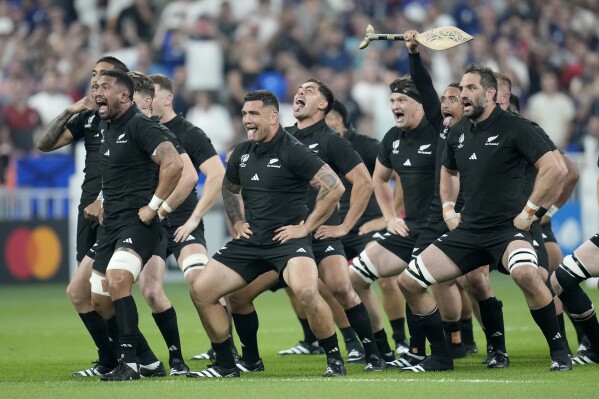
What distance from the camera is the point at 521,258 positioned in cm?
1065

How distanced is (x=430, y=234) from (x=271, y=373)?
2139 mm

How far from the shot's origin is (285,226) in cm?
1098

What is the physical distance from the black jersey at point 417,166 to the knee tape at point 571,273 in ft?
5.56

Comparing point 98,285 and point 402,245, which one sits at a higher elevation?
point 402,245

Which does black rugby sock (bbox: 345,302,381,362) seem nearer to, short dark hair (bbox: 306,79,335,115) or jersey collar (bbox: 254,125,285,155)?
jersey collar (bbox: 254,125,285,155)

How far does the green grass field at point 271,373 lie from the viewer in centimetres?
959

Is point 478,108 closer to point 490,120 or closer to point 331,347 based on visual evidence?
point 490,120

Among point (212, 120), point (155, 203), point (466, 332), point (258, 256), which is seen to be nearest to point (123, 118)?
point (155, 203)

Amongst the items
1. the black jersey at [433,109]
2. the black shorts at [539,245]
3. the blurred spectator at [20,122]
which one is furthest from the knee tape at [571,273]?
the blurred spectator at [20,122]

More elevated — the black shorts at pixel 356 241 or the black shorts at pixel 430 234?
the black shorts at pixel 430 234

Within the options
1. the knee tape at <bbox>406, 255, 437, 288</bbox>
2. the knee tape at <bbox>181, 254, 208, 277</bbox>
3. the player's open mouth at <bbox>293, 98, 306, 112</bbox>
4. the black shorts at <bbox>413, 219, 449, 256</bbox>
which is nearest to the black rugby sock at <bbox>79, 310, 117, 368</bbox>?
the knee tape at <bbox>181, 254, 208, 277</bbox>

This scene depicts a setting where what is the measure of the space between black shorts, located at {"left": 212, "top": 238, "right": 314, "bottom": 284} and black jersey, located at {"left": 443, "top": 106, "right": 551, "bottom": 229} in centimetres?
156

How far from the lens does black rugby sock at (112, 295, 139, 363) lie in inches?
413

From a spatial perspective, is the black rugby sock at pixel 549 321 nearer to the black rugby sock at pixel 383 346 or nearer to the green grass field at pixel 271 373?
the green grass field at pixel 271 373
